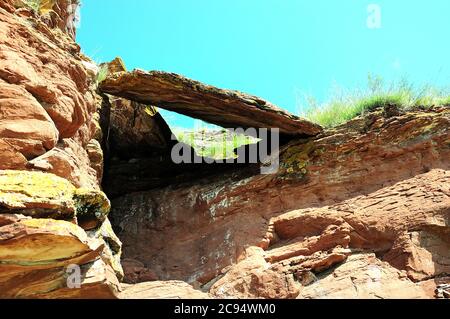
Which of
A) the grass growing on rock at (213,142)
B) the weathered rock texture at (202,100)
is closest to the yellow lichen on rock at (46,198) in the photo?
the weathered rock texture at (202,100)

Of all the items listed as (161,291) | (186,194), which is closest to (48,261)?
(161,291)

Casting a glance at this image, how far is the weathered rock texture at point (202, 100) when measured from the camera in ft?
27.0

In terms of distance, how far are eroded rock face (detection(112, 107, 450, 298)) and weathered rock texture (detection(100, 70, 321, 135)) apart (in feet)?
2.10

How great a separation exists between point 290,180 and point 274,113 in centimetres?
117

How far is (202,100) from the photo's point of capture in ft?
27.8

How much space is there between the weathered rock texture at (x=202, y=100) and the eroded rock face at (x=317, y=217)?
0.64 m

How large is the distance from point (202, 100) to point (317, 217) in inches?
103

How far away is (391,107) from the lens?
8781 mm

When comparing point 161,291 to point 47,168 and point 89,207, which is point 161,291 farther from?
point 47,168

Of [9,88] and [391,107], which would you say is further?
[391,107]

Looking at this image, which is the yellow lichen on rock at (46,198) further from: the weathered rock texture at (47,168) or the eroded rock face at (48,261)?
the eroded rock face at (48,261)

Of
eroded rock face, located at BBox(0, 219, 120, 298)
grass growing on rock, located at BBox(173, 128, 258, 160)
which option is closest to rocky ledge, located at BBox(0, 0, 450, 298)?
eroded rock face, located at BBox(0, 219, 120, 298)
